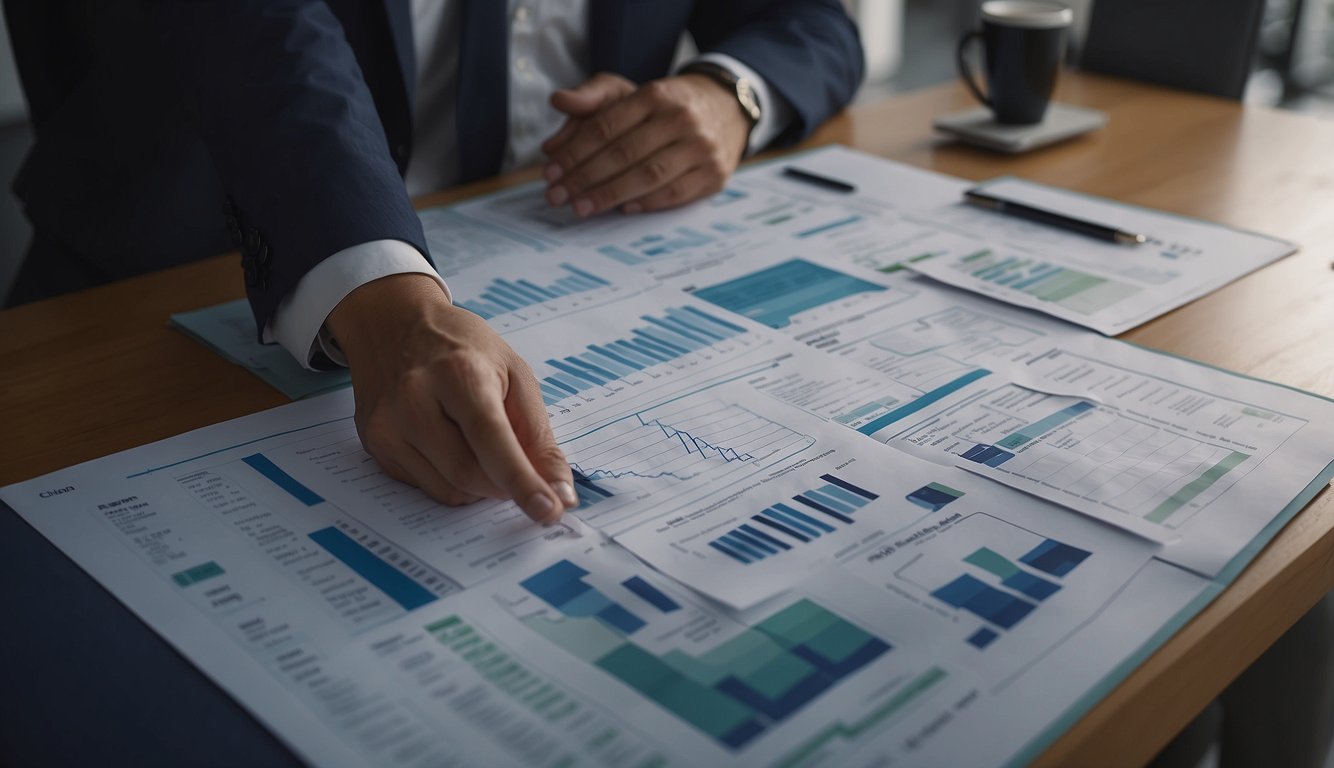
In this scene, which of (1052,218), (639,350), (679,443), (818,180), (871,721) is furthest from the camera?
(818,180)

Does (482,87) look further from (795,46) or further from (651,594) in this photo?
(651,594)

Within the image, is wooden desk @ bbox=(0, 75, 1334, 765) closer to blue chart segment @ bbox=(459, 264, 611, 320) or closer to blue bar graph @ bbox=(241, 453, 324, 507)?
blue bar graph @ bbox=(241, 453, 324, 507)

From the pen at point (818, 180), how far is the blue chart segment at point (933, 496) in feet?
1.89

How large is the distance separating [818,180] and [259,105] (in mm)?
574

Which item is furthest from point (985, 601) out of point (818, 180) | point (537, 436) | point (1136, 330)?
point (818, 180)

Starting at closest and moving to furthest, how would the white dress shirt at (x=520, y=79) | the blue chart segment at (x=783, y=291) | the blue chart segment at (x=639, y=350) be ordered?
the blue chart segment at (x=639, y=350) → the blue chart segment at (x=783, y=291) → the white dress shirt at (x=520, y=79)

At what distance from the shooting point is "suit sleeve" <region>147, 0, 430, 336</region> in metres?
0.78

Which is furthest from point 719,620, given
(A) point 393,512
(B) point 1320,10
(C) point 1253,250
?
(B) point 1320,10

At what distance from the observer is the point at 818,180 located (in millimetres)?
1163

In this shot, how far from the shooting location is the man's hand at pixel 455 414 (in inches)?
23.5

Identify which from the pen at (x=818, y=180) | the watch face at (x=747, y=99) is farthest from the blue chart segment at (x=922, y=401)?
the watch face at (x=747, y=99)

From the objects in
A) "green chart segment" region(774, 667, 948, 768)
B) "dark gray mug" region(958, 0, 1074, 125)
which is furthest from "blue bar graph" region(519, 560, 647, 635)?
"dark gray mug" region(958, 0, 1074, 125)

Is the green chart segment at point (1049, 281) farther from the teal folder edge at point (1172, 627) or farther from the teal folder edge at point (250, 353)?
the teal folder edge at point (250, 353)

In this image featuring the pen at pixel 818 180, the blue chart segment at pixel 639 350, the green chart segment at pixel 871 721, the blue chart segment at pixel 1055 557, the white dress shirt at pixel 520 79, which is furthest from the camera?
the white dress shirt at pixel 520 79
